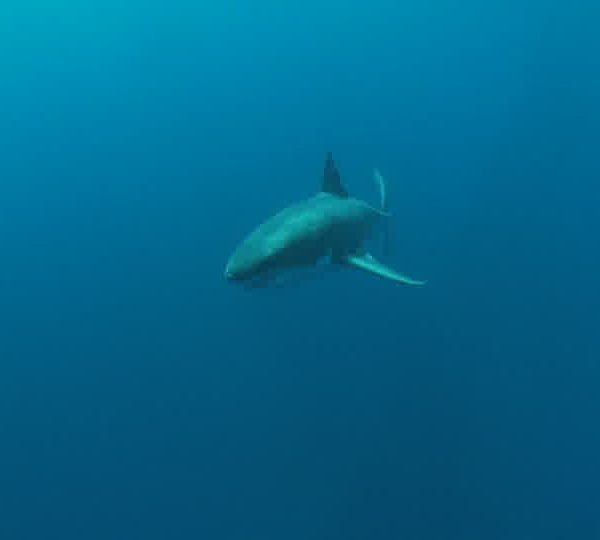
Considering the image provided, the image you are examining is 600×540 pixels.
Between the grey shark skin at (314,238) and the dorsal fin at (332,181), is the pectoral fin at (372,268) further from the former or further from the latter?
the dorsal fin at (332,181)

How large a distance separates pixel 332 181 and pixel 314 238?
1.41m

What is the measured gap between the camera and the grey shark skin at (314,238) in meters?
4.85

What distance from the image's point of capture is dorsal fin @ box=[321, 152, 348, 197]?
667 cm

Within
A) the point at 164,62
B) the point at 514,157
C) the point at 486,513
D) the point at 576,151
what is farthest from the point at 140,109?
the point at 486,513

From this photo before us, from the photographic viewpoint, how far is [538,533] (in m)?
12.4

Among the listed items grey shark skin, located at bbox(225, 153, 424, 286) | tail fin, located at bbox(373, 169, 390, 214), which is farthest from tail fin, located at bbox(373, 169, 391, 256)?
grey shark skin, located at bbox(225, 153, 424, 286)

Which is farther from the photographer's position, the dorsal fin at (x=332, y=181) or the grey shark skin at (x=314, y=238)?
the dorsal fin at (x=332, y=181)

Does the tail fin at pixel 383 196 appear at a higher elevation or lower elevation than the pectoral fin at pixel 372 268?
higher

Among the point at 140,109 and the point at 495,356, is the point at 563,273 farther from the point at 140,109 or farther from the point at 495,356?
the point at 140,109

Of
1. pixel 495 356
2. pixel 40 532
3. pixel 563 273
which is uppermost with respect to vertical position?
pixel 563 273

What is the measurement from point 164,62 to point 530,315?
13842mm

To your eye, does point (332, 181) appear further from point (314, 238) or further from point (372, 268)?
point (314, 238)

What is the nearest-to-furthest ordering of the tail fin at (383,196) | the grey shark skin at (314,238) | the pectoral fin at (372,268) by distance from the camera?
the grey shark skin at (314,238)
the pectoral fin at (372,268)
the tail fin at (383,196)

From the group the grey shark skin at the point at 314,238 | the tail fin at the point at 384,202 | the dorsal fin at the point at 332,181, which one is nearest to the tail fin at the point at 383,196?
the tail fin at the point at 384,202
